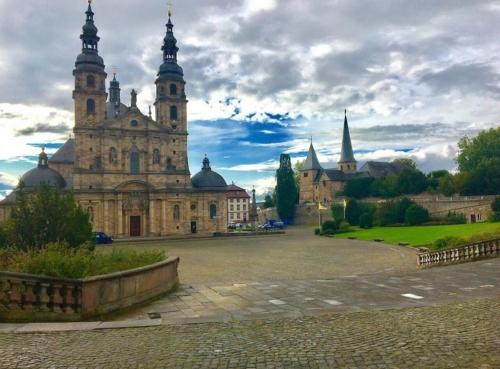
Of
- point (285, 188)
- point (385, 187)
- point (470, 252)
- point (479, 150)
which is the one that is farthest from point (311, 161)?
point (470, 252)

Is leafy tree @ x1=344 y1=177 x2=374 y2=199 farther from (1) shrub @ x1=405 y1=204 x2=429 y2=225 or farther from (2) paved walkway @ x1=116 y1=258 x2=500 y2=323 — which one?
(2) paved walkway @ x1=116 y1=258 x2=500 y2=323

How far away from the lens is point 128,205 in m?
60.8

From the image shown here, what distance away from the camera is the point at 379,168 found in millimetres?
105625

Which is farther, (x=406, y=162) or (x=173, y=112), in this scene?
(x=406, y=162)

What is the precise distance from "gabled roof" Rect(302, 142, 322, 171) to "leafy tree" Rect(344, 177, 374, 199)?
1362 cm

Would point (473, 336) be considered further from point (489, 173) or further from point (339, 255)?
point (489, 173)

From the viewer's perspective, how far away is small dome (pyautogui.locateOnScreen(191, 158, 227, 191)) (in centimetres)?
6744

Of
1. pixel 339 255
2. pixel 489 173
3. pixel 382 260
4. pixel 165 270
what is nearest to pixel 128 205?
pixel 339 255

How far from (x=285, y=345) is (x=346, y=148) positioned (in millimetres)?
106006

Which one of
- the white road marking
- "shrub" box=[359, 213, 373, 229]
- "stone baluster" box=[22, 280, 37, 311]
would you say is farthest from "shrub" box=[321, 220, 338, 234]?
"stone baluster" box=[22, 280, 37, 311]

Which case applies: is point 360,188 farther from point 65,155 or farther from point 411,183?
point 65,155

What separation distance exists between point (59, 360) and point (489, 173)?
7447cm

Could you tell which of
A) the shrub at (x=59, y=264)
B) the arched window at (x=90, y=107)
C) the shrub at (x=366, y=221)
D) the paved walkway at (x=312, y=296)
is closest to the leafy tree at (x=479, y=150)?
the shrub at (x=366, y=221)

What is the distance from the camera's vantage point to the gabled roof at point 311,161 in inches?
4247
